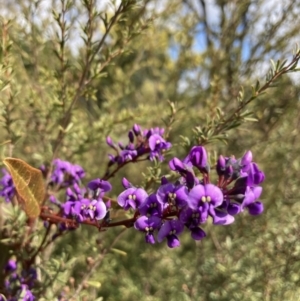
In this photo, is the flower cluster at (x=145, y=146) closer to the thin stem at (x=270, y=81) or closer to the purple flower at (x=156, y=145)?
the purple flower at (x=156, y=145)

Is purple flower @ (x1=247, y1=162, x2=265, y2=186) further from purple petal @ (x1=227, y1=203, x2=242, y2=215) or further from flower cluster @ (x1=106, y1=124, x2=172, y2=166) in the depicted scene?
flower cluster @ (x1=106, y1=124, x2=172, y2=166)

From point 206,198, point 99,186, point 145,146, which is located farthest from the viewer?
point 145,146

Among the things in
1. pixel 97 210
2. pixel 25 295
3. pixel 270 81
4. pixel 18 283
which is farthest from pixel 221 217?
pixel 18 283

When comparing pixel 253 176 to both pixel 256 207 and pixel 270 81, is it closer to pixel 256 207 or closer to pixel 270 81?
pixel 256 207

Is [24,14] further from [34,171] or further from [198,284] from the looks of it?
[198,284]

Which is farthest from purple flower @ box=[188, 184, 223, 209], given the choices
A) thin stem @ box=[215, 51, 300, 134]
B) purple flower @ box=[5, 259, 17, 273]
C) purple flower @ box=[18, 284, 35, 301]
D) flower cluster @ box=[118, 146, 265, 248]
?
purple flower @ box=[5, 259, 17, 273]

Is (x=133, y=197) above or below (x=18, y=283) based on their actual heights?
above
